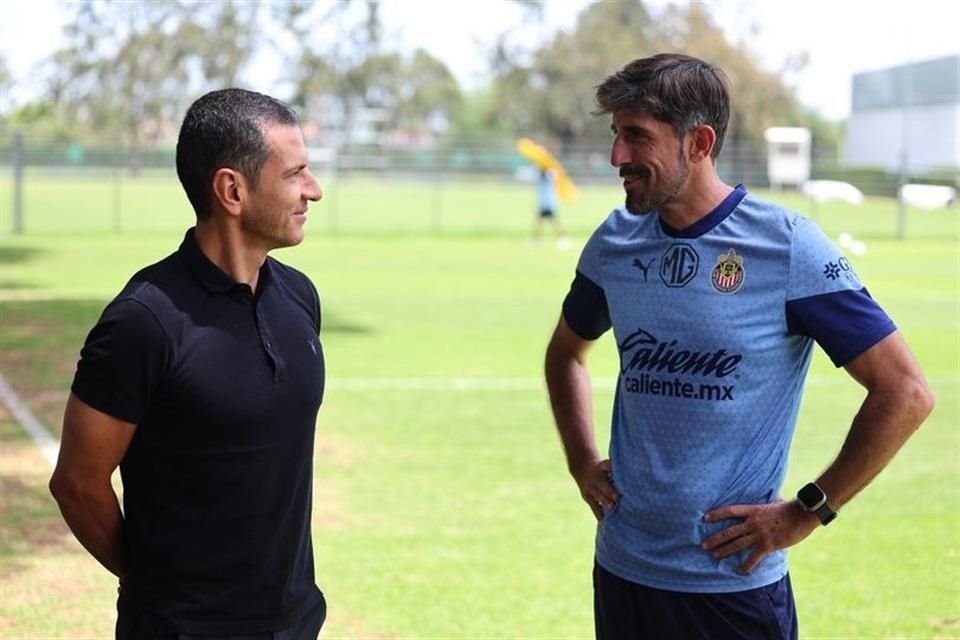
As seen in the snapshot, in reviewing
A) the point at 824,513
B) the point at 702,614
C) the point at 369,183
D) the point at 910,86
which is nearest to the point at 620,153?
the point at 824,513

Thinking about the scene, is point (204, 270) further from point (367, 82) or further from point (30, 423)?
point (367, 82)

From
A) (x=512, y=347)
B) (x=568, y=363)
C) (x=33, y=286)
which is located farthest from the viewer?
(x=33, y=286)

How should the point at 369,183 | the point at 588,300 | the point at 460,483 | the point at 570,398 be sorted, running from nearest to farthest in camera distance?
the point at 588,300, the point at 570,398, the point at 460,483, the point at 369,183

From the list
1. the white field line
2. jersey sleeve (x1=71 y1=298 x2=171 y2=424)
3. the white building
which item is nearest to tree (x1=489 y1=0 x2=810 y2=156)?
the white building

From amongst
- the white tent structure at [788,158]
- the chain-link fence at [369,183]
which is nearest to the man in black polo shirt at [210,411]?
the chain-link fence at [369,183]

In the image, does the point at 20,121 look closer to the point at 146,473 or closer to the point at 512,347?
the point at 512,347

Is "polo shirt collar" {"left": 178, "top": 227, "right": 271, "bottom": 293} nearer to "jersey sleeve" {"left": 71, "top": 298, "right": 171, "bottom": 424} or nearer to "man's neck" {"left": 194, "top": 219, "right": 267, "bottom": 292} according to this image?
"man's neck" {"left": 194, "top": 219, "right": 267, "bottom": 292}

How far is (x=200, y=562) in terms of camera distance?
2.96m

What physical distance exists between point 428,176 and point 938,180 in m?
21.8

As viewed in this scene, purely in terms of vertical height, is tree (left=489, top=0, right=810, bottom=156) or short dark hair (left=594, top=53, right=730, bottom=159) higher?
tree (left=489, top=0, right=810, bottom=156)

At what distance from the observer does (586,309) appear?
3.66m

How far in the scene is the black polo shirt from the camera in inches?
112

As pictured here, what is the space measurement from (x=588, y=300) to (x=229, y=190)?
1044 millimetres

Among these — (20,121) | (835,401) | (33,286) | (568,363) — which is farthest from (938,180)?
(20,121)
